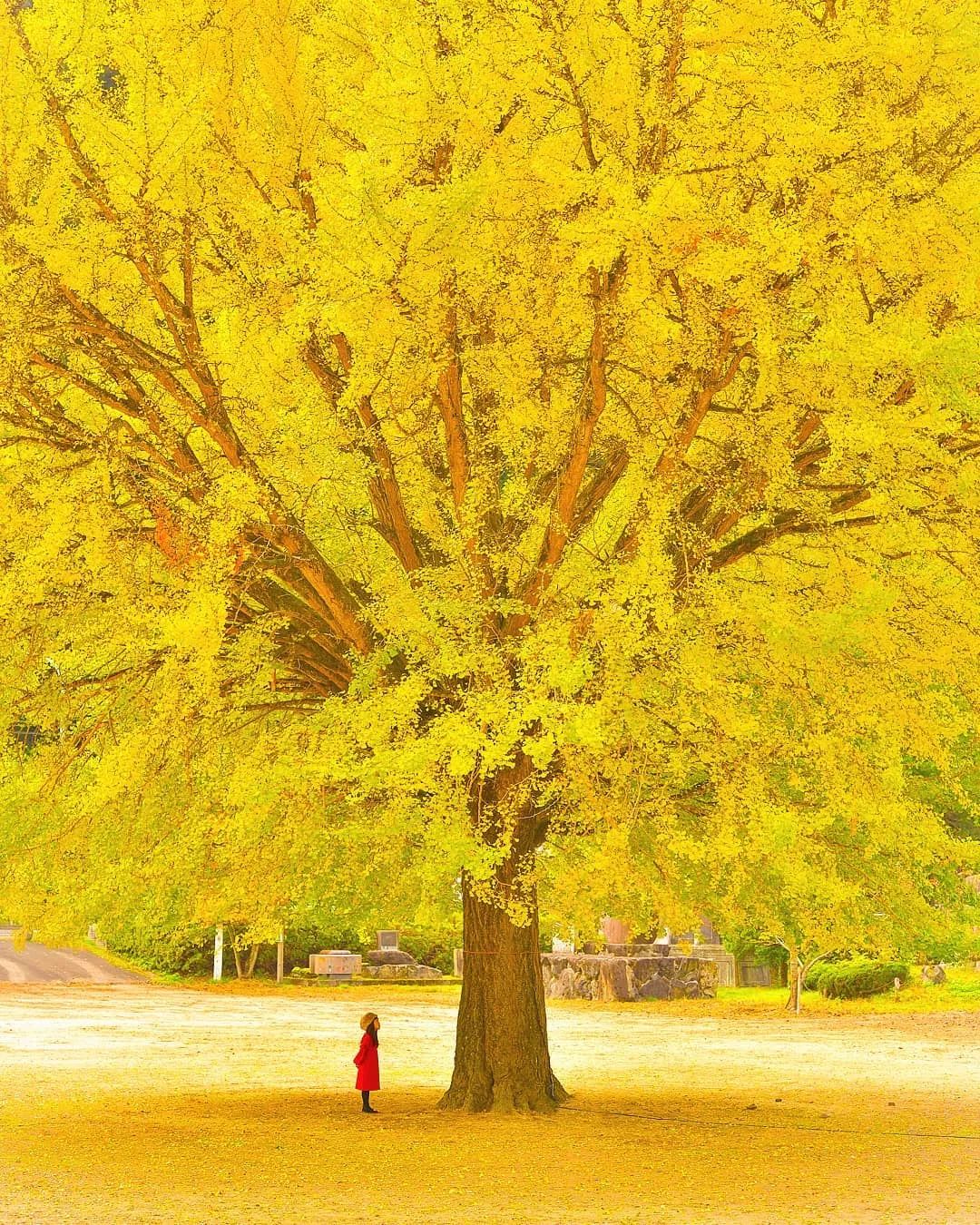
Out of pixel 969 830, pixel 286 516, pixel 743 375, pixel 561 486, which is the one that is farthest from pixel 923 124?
pixel 969 830

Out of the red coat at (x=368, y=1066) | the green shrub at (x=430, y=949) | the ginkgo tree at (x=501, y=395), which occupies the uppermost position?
the ginkgo tree at (x=501, y=395)

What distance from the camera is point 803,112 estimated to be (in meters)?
10.0

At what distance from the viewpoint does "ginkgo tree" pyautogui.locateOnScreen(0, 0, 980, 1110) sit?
10148mm

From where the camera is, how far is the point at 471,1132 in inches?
537

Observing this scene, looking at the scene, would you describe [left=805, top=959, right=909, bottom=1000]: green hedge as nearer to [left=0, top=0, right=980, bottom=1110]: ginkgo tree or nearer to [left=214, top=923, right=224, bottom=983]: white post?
[left=214, top=923, right=224, bottom=983]: white post

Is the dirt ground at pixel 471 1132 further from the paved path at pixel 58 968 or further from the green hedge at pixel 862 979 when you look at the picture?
the paved path at pixel 58 968

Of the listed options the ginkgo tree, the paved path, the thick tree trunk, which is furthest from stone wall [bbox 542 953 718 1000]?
the ginkgo tree

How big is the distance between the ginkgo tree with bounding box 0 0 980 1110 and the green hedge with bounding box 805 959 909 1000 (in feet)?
74.2

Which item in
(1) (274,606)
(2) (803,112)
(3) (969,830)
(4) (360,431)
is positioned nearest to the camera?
(2) (803,112)

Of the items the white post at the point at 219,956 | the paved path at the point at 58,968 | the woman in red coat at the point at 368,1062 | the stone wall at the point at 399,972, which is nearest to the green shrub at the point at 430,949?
the stone wall at the point at 399,972

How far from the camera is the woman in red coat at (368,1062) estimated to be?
1490 cm

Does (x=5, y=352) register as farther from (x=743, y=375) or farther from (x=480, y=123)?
(x=743, y=375)

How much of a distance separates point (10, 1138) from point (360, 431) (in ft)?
22.4

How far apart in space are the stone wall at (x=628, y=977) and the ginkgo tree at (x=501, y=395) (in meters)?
23.2
